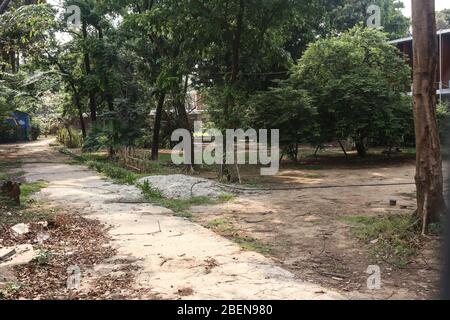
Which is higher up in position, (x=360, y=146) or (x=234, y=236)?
(x=360, y=146)

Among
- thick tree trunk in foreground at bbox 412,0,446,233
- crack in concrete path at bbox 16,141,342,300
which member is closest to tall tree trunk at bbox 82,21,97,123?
crack in concrete path at bbox 16,141,342,300

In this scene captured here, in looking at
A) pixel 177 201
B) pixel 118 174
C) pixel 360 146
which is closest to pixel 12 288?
pixel 177 201

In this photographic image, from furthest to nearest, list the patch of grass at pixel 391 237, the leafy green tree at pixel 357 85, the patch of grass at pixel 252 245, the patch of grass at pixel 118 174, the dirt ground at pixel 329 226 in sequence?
the leafy green tree at pixel 357 85
the patch of grass at pixel 118 174
the patch of grass at pixel 252 245
the patch of grass at pixel 391 237
the dirt ground at pixel 329 226

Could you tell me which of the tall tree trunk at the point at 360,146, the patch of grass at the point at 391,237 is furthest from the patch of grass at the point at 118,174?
the tall tree trunk at the point at 360,146

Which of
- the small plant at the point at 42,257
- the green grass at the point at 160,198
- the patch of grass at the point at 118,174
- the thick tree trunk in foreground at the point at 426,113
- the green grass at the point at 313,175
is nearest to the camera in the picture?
the small plant at the point at 42,257

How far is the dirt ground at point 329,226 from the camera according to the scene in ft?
15.8

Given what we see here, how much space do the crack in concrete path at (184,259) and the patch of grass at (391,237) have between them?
5.09 ft

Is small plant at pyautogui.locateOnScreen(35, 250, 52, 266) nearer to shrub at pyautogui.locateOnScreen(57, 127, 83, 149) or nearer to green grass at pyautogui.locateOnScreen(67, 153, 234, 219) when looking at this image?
green grass at pyautogui.locateOnScreen(67, 153, 234, 219)

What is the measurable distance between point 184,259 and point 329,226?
292 cm

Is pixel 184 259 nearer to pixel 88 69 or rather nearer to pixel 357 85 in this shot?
pixel 357 85

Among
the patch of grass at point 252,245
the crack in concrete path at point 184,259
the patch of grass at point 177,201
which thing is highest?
the patch of grass at point 177,201

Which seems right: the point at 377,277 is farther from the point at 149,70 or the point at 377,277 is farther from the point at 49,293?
the point at 149,70

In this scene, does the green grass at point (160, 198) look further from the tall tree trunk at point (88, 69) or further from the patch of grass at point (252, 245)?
the tall tree trunk at point (88, 69)

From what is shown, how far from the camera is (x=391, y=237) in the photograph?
6.32 meters
